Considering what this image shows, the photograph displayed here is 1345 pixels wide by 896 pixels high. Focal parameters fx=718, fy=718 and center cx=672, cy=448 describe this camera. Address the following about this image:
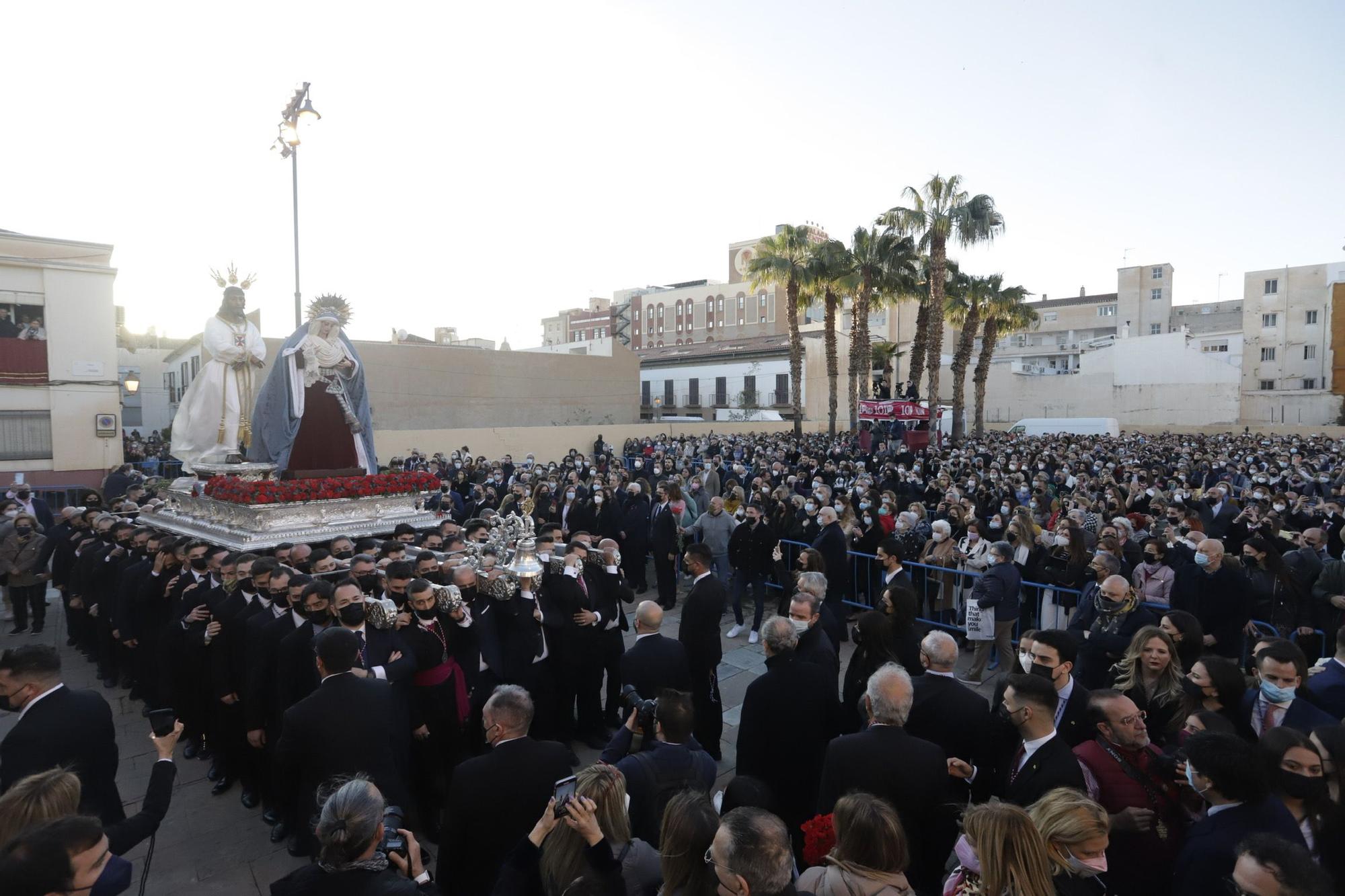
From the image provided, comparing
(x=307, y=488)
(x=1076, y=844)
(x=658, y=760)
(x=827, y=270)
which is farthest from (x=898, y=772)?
(x=827, y=270)

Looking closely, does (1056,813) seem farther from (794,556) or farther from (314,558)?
(794,556)

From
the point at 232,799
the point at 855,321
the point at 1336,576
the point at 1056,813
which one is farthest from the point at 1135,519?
the point at 855,321

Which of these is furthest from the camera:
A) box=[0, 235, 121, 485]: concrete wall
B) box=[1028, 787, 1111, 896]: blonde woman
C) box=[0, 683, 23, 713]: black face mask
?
box=[0, 235, 121, 485]: concrete wall

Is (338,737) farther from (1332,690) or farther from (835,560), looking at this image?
(835,560)

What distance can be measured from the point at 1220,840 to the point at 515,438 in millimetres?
24842

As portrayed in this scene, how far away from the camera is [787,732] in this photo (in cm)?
409

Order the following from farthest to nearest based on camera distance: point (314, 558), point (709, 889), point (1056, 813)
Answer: point (314, 558), point (1056, 813), point (709, 889)

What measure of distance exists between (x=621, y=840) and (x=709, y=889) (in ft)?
1.29

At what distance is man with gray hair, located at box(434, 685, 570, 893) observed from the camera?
10.2 feet

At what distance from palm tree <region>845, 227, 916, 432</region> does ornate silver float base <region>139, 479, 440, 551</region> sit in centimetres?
1865

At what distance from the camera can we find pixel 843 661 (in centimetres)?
802

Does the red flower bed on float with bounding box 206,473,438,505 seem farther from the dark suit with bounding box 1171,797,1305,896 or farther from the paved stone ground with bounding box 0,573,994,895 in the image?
the dark suit with bounding box 1171,797,1305,896

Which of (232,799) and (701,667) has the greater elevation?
(701,667)

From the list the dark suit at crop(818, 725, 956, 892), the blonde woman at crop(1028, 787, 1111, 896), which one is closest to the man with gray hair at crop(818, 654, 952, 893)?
the dark suit at crop(818, 725, 956, 892)
